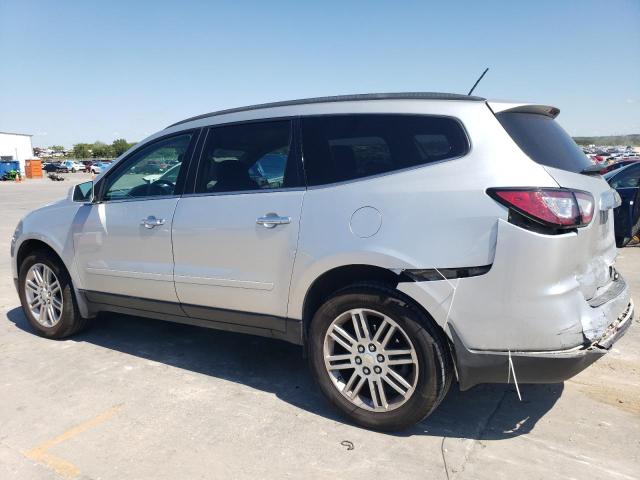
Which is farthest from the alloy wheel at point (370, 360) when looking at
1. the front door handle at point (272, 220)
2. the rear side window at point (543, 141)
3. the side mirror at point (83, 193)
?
the side mirror at point (83, 193)

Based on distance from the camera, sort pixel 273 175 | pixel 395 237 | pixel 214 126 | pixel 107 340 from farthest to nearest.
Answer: pixel 107 340, pixel 214 126, pixel 273 175, pixel 395 237

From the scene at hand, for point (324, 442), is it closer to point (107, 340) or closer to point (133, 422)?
point (133, 422)

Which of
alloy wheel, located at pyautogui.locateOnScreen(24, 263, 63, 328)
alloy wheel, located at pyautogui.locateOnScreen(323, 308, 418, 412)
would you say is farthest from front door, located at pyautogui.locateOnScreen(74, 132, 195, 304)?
alloy wheel, located at pyautogui.locateOnScreen(323, 308, 418, 412)

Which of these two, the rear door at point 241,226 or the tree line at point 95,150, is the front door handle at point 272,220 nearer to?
the rear door at point 241,226

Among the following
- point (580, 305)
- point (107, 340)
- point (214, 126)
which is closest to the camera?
point (580, 305)

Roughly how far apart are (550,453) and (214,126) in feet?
9.81

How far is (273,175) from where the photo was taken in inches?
134

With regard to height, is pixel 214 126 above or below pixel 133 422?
above

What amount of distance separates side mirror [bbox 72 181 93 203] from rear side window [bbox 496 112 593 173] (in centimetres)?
330

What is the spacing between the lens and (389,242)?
2818 mm

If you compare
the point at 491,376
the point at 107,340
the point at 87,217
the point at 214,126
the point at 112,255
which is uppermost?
the point at 214,126

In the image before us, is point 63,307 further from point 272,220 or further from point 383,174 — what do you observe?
point 383,174

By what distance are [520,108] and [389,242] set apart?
109 cm

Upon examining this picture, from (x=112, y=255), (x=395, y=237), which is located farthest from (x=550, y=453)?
(x=112, y=255)
